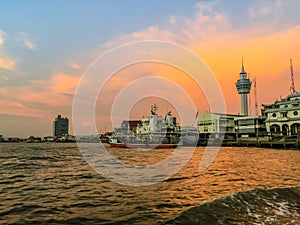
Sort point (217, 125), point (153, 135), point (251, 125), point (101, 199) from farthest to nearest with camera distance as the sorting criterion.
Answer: point (217, 125), point (251, 125), point (153, 135), point (101, 199)

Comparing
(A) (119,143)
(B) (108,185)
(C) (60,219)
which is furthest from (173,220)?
(A) (119,143)

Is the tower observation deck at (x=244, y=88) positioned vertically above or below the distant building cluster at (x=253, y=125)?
above

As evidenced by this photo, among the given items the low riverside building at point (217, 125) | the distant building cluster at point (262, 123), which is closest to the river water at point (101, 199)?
the distant building cluster at point (262, 123)

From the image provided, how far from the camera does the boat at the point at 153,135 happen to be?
6334 centimetres

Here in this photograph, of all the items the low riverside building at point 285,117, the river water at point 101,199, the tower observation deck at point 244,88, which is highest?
the tower observation deck at point 244,88

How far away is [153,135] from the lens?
6744 centimetres

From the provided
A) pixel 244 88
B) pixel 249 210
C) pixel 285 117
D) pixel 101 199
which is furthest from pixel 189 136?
pixel 249 210

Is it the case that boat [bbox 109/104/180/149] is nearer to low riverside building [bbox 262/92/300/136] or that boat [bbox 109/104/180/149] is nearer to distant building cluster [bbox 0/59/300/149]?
distant building cluster [bbox 0/59/300/149]

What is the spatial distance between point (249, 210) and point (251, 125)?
2777 inches

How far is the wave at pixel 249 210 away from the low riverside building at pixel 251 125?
6297cm

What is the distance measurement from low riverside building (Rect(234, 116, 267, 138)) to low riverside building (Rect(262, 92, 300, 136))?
4011 mm

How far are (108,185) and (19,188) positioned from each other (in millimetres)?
4120

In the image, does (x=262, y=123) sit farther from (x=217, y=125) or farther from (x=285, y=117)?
(x=217, y=125)

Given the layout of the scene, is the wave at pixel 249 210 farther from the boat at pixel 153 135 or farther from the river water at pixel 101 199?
the boat at pixel 153 135
